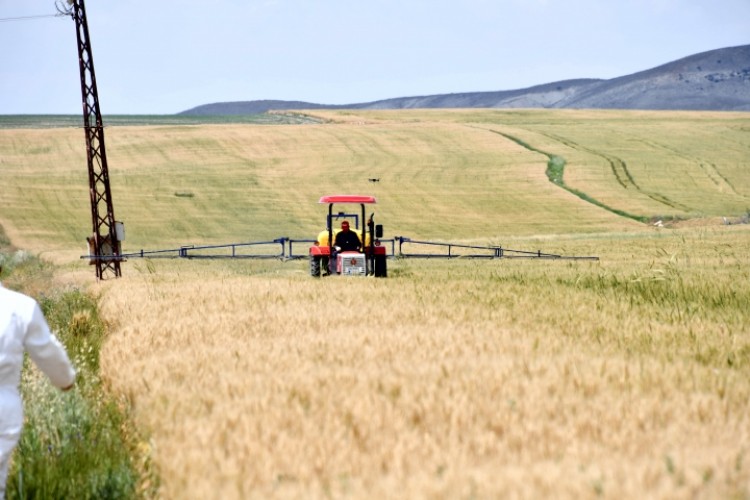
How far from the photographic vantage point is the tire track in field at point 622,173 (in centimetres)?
5121

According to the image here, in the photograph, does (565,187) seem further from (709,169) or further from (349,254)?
(349,254)

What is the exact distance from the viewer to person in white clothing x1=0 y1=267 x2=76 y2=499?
468cm

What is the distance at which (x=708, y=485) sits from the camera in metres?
4.32

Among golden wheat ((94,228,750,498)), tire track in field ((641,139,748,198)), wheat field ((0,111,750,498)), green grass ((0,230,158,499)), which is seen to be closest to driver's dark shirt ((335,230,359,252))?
wheat field ((0,111,750,498))

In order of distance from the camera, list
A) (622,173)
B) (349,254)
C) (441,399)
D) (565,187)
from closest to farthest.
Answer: (441,399)
(349,254)
(565,187)
(622,173)

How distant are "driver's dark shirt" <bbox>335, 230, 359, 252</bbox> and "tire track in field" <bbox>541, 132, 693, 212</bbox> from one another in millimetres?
32066

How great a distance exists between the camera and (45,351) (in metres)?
4.85

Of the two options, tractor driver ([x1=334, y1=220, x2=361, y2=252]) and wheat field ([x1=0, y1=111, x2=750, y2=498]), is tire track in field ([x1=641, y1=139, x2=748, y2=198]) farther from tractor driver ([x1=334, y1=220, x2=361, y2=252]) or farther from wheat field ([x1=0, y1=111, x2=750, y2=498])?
tractor driver ([x1=334, y1=220, x2=361, y2=252])

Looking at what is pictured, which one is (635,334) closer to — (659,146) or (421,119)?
(659,146)

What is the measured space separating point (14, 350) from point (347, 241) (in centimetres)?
1650

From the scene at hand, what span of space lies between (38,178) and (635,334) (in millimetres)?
46539

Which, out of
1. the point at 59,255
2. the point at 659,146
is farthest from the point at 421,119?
the point at 59,255

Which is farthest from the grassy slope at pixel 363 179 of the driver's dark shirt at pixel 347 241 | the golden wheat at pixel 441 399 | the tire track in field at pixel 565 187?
the golden wheat at pixel 441 399

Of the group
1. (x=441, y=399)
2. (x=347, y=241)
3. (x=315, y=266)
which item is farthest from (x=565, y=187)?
(x=441, y=399)
